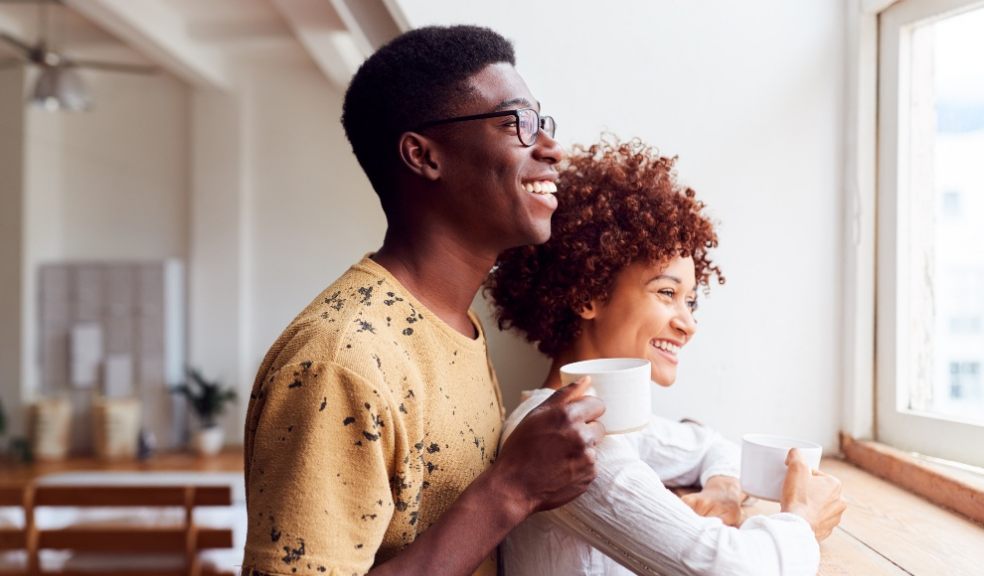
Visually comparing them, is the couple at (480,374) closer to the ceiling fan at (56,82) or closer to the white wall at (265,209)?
the ceiling fan at (56,82)

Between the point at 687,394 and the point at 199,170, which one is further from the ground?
the point at 199,170

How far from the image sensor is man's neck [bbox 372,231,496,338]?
3.37ft

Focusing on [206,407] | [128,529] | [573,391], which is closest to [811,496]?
[573,391]

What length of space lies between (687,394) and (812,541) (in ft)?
1.97

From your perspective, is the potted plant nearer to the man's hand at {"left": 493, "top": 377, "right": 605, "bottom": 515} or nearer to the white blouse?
the white blouse

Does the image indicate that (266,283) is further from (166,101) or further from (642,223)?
(642,223)

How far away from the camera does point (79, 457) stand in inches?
227

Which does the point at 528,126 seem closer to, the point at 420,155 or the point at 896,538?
the point at 420,155

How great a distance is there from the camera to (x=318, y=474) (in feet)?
2.47

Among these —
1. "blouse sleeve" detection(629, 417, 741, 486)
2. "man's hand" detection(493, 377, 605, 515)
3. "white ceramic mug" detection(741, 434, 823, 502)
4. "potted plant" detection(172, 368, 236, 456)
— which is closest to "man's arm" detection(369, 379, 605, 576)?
"man's hand" detection(493, 377, 605, 515)

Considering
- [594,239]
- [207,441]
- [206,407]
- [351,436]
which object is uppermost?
[594,239]

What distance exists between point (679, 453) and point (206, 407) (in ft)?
17.1

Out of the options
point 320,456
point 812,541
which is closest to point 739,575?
point 812,541

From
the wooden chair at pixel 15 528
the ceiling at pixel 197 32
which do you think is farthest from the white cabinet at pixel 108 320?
the wooden chair at pixel 15 528
